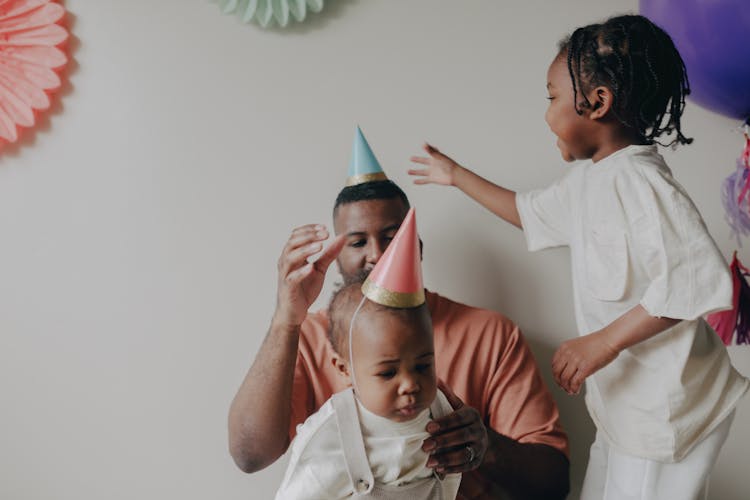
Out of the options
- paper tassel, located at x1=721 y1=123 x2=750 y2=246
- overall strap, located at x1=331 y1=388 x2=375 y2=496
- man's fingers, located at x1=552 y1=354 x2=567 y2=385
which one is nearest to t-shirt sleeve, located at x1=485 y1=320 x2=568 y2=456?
man's fingers, located at x1=552 y1=354 x2=567 y2=385

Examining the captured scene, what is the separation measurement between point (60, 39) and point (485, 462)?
4.03 feet

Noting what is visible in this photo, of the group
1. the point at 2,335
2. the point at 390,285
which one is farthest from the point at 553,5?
the point at 2,335

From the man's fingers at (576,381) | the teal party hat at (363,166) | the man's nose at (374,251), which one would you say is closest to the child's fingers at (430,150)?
the teal party hat at (363,166)

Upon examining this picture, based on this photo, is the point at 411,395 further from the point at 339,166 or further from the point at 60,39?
the point at 60,39

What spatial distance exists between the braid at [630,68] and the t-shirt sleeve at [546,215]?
0.26 meters

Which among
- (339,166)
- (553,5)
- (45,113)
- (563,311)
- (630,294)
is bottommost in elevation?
(563,311)

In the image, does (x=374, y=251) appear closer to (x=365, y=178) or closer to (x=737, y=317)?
(x=365, y=178)

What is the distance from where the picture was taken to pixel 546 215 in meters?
1.37

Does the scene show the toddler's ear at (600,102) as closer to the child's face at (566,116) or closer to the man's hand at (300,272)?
the child's face at (566,116)

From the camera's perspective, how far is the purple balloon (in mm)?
1202

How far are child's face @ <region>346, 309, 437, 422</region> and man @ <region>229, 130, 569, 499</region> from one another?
0.09 m

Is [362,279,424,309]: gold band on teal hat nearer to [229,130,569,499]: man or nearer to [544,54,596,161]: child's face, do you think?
[229,130,569,499]: man

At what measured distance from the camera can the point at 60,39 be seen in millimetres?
1460

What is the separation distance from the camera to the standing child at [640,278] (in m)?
1.02
